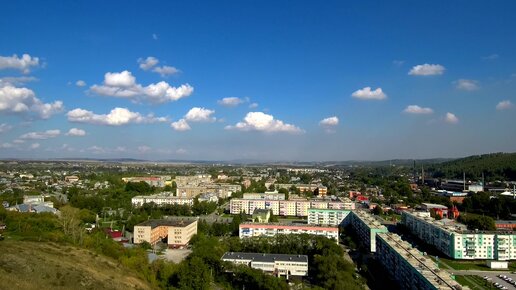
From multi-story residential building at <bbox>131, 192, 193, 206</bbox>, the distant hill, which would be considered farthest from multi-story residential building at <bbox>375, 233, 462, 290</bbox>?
the distant hill

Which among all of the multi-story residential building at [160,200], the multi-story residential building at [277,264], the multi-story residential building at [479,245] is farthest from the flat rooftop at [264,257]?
the multi-story residential building at [160,200]

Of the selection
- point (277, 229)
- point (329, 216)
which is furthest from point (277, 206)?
point (277, 229)

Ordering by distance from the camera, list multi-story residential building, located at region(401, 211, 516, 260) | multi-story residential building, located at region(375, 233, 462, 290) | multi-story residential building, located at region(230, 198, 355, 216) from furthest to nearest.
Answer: multi-story residential building, located at region(230, 198, 355, 216) → multi-story residential building, located at region(401, 211, 516, 260) → multi-story residential building, located at region(375, 233, 462, 290)

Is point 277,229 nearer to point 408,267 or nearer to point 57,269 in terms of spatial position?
point 408,267

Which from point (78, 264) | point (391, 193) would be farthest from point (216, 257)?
point (391, 193)

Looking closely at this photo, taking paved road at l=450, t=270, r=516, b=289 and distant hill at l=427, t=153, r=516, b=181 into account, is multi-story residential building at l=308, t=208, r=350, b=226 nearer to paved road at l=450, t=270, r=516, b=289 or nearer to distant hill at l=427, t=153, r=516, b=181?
paved road at l=450, t=270, r=516, b=289

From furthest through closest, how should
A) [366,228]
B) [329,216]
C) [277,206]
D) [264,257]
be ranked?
[277,206] < [329,216] < [366,228] < [264,257]

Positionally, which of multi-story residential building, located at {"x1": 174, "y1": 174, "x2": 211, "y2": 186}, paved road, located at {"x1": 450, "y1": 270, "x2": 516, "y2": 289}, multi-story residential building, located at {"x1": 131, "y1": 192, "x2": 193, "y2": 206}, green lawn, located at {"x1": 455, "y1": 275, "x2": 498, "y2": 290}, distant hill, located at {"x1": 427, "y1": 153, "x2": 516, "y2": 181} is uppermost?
distant hill, located at {"x1": 427, "y1": 153, "x2": 516, "y2": 181}
